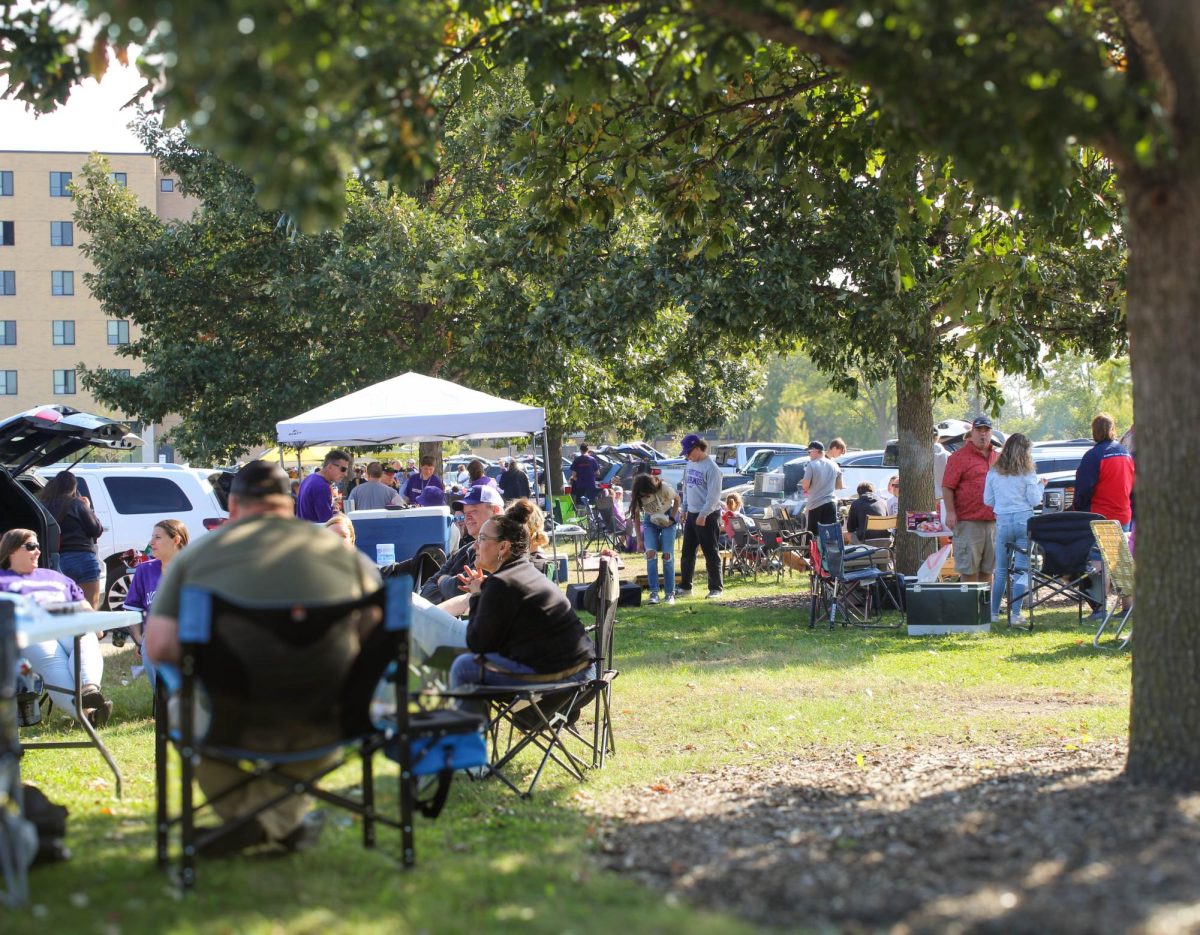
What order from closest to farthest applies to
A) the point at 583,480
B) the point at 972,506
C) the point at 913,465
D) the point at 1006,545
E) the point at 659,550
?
the point at 1006,545
the point at 972,506
the point at 659,550
the point at 913,465
the point at 583,480

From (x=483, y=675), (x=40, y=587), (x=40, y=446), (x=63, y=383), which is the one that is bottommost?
(x=483, y=675)

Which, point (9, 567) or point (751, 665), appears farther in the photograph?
point (751, 665)

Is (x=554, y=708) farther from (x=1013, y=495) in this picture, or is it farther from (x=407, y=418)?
(x=1013, y=495)

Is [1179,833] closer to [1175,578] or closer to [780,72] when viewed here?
[1175,578]

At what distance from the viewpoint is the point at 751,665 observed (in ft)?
36.3

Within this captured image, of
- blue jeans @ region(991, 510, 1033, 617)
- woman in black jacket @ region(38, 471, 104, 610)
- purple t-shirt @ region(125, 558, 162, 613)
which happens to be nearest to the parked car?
woman in black jacket @ region(38, 471, 104, 610)

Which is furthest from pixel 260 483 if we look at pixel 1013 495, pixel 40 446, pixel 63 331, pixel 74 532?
pixel 63 331

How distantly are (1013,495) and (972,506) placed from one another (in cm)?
65

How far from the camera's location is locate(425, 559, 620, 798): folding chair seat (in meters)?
6.59

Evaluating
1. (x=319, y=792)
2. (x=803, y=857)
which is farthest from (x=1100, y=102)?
(x=319, y=792)

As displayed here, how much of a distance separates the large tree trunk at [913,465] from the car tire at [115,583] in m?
9.04

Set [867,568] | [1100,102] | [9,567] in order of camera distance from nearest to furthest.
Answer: [1100,102]
[9,567]
[867,568]

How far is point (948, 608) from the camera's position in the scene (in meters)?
12.6

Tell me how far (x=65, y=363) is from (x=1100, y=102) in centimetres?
8467
